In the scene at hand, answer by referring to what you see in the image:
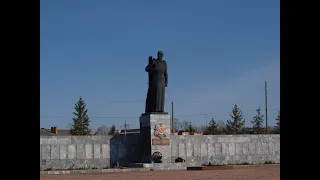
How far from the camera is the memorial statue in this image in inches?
938

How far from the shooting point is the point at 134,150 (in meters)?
24.4

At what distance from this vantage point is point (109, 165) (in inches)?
942

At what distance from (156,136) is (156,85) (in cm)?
245

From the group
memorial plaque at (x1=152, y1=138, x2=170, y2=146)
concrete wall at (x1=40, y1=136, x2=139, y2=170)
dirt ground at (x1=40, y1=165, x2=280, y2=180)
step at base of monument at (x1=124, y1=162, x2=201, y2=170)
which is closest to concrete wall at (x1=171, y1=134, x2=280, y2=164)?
memorial plaque at (x1=152, y1=138, x2=170, y2=146)

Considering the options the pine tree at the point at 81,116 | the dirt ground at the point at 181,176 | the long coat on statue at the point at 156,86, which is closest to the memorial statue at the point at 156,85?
the long coat on statue at the point at 156,86

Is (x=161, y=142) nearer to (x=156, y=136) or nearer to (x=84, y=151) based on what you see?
(x=156, y=136)

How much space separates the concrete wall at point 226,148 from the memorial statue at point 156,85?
2072 mm

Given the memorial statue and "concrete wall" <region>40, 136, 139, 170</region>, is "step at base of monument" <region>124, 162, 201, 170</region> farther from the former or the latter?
the memorial statue

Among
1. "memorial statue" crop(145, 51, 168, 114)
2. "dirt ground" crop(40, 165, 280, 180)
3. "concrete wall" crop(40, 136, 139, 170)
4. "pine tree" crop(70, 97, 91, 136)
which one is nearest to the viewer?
"dirt ground" crop(40, 165, 280, 180)

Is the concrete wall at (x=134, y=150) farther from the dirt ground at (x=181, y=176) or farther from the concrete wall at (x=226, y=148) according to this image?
the dirt ground at (x=181, y=176)

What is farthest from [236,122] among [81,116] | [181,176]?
[181,176]
